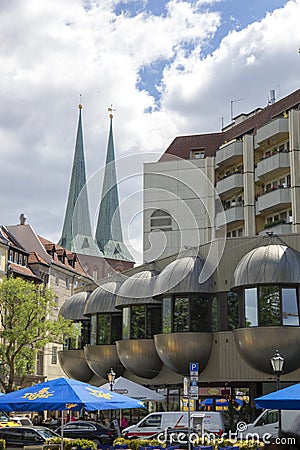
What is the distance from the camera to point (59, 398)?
19.9 meters

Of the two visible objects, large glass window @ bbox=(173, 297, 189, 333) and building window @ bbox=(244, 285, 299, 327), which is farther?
large glass window @ bbox=(173, 297, 189, 333)

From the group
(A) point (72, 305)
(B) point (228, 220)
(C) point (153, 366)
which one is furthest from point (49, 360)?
(C) point (153, 366)

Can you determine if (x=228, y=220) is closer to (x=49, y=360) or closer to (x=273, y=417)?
(x=49, y=360)

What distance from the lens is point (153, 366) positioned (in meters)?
41.4

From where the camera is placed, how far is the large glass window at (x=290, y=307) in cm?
3466

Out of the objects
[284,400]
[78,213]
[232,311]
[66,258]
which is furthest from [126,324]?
[78,213]

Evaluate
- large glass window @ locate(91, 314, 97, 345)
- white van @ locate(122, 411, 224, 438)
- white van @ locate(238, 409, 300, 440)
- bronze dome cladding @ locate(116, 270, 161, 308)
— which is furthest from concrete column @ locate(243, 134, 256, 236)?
white van @ locate(238, 409, 300, 440)

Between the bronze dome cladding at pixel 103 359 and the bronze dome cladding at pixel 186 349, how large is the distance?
8.02 meters

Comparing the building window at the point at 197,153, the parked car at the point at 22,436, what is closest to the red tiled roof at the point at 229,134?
the building window at the point at 197,153

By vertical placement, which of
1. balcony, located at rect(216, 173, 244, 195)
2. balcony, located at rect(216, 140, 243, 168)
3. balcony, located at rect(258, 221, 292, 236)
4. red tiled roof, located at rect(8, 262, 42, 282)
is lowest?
red tiled roof, located at rect(8, 262, 42, 282)

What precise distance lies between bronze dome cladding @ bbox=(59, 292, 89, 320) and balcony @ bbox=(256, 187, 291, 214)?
46.9 feet

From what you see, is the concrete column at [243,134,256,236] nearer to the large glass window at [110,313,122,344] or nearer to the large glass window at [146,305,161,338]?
the large glass window at [110,313,122,344]

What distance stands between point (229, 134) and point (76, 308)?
21.4 m

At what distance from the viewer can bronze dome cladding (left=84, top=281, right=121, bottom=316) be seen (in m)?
46.7
